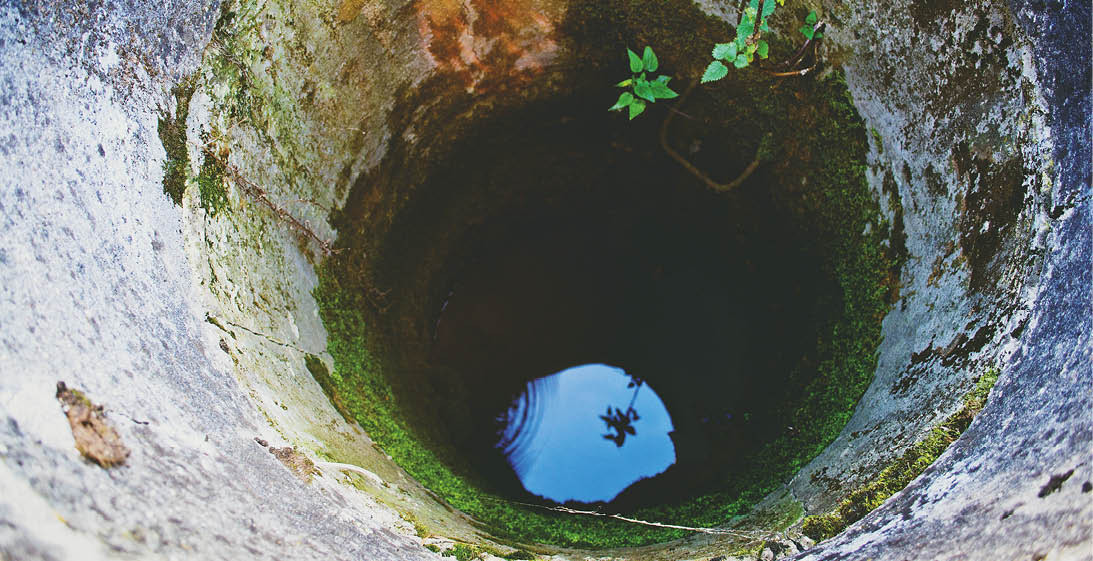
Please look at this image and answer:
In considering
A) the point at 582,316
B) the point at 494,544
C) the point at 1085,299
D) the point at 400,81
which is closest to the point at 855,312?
the point at 1085,299

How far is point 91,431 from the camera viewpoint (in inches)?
45.4

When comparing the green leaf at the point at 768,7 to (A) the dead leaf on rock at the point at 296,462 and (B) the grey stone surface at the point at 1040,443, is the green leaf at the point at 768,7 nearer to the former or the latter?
(B) the grey stone surface at the point at 1040,443

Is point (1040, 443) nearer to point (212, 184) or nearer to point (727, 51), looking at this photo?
point (727, 51)

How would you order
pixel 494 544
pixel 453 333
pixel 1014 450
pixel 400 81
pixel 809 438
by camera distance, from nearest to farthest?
pixel 1014 450, pixel 494 544, pixel 809 438, pixel 400 81, pixel 453 333

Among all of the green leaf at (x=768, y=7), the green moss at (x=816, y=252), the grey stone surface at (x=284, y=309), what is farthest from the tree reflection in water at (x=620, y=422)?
the green leaf at (x=768, y=7)

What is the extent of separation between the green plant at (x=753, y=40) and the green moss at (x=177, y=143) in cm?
163

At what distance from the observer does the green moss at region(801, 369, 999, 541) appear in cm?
147

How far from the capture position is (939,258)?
6.69 ft

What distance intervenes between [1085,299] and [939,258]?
642mm

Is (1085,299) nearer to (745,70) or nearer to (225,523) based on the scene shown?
(745,70)

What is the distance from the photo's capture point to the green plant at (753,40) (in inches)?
82.6

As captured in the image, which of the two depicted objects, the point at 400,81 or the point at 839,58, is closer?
the point at 839,58

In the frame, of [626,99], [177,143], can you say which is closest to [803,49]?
[626,99]

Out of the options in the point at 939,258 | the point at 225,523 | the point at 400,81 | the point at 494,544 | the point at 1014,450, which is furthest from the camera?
the point at 400,81
